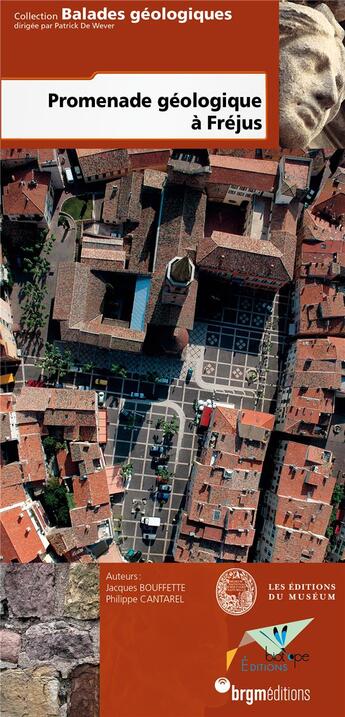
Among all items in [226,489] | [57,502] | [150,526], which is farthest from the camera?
[150,526]

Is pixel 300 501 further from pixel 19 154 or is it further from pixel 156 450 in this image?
pixel 19 154

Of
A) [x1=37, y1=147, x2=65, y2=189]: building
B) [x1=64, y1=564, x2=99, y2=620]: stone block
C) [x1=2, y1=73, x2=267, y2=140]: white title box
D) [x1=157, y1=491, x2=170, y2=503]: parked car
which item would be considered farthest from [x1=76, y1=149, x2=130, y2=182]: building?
[x1=64, y1=564, x2=99, y2=620]: stone block

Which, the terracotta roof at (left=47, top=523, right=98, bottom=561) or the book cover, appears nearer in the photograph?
the book cover

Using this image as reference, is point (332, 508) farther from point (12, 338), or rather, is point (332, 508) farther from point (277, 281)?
point (12, 338)

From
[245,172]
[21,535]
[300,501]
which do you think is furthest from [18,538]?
[245,172]

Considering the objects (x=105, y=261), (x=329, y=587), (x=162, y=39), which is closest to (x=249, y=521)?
(x=329, y=587)

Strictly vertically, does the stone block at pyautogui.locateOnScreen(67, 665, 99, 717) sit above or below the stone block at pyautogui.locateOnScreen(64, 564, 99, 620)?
below

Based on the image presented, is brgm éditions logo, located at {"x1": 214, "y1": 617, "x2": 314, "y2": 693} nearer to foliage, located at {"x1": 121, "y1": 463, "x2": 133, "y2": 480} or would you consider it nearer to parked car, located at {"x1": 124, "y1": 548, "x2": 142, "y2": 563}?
parked car, located at {"x1": 124, "y1": 548, "x2": 142, "y2": 563}
